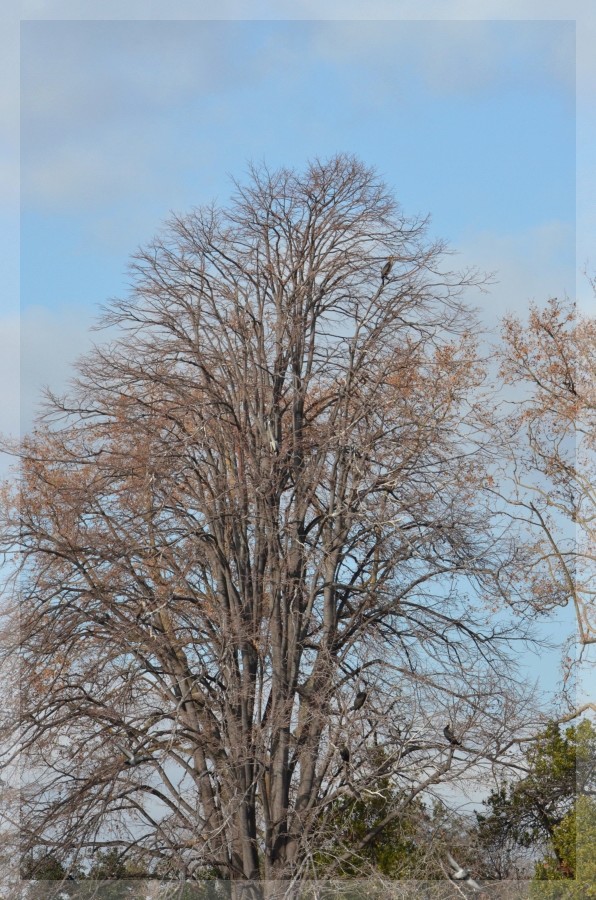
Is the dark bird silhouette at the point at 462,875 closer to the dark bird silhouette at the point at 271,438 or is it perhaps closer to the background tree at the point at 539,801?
the background tree at the point at 539,801

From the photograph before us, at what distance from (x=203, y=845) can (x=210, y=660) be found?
2.27m

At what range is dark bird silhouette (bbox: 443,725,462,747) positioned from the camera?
12266 millimetres

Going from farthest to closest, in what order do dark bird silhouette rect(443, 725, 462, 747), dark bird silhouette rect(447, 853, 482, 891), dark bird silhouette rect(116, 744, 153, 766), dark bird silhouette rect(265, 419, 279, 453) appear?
dark bird silhouette rect(265, 419, 279, 453) → dark bird silhouette rect(443, 725, 462, 747) → dark bird silhouette rect(116, 744, 153, 766) → dark bird silhouette rect(447, 853, 482, 891)

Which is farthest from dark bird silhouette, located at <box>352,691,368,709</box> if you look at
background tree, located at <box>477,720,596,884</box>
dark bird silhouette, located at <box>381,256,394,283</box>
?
dark bird silhouette, located at <box>381,256,394,283</box>

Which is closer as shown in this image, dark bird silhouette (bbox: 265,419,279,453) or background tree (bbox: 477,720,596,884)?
dark bird silhouette (bbox: 265,419,279,453)

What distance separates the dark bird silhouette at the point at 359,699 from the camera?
12.4 metres

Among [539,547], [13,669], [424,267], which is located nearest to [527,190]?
[424,267]

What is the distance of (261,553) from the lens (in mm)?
14109

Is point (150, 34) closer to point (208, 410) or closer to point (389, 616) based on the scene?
point (208, 410)

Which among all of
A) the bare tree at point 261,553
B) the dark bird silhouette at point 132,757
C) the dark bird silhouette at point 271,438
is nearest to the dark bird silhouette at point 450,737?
the bare tree at point 261,553

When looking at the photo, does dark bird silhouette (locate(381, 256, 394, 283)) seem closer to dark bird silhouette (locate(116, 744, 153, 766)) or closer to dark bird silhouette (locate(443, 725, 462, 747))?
dark bird silhouette (locate(443, 725, 462, 747))

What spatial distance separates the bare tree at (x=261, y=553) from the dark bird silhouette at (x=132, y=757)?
0.15 feet

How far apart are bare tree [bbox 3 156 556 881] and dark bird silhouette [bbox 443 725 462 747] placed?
0.18 feet

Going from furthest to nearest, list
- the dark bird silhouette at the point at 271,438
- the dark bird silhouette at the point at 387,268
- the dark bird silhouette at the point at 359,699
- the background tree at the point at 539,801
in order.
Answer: the background tree at the point at 539,801, the dark bird silhouette at the point at 387,268, the dark bird silhouette at the point at 271,438, the dark bird silhouette at the point at 359,699
